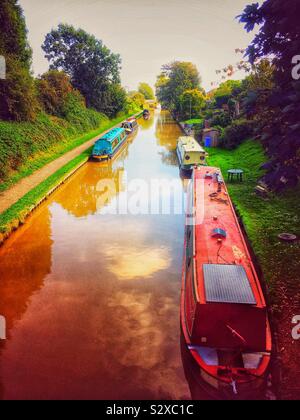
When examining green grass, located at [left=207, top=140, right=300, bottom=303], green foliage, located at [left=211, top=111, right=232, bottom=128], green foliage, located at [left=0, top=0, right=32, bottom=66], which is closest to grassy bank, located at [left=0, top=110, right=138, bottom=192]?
green foliage, located at [left=0, top=0, right=32, bottom=66]

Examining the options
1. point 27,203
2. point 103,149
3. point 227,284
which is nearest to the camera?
point 227,284

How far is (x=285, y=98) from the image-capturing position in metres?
7.99

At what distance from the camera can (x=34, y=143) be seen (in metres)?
26.1

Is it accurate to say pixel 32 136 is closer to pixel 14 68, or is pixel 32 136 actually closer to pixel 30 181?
pixel 14 68

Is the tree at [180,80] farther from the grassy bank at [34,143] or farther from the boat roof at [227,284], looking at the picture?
the boat roof at [227,284]

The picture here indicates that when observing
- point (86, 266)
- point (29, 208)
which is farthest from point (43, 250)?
point (29, 208)

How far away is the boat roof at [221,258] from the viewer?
7004mm

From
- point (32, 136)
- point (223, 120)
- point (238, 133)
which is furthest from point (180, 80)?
point (32, 136)

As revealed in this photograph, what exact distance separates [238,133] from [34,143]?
19478 millimetres

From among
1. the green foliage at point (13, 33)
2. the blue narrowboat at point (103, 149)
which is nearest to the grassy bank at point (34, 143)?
the blue narrowboat at point (103, 149)

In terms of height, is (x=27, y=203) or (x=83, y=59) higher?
(x=83, y=59)

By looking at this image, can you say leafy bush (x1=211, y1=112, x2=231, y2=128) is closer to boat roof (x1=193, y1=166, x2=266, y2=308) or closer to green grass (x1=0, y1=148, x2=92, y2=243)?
green grass (x1=0, y1=148, x2=92, y2=243)

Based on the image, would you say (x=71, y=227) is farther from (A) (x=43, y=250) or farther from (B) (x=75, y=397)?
(B) (x=75, y=397)

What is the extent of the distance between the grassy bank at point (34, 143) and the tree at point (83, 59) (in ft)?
36.6
